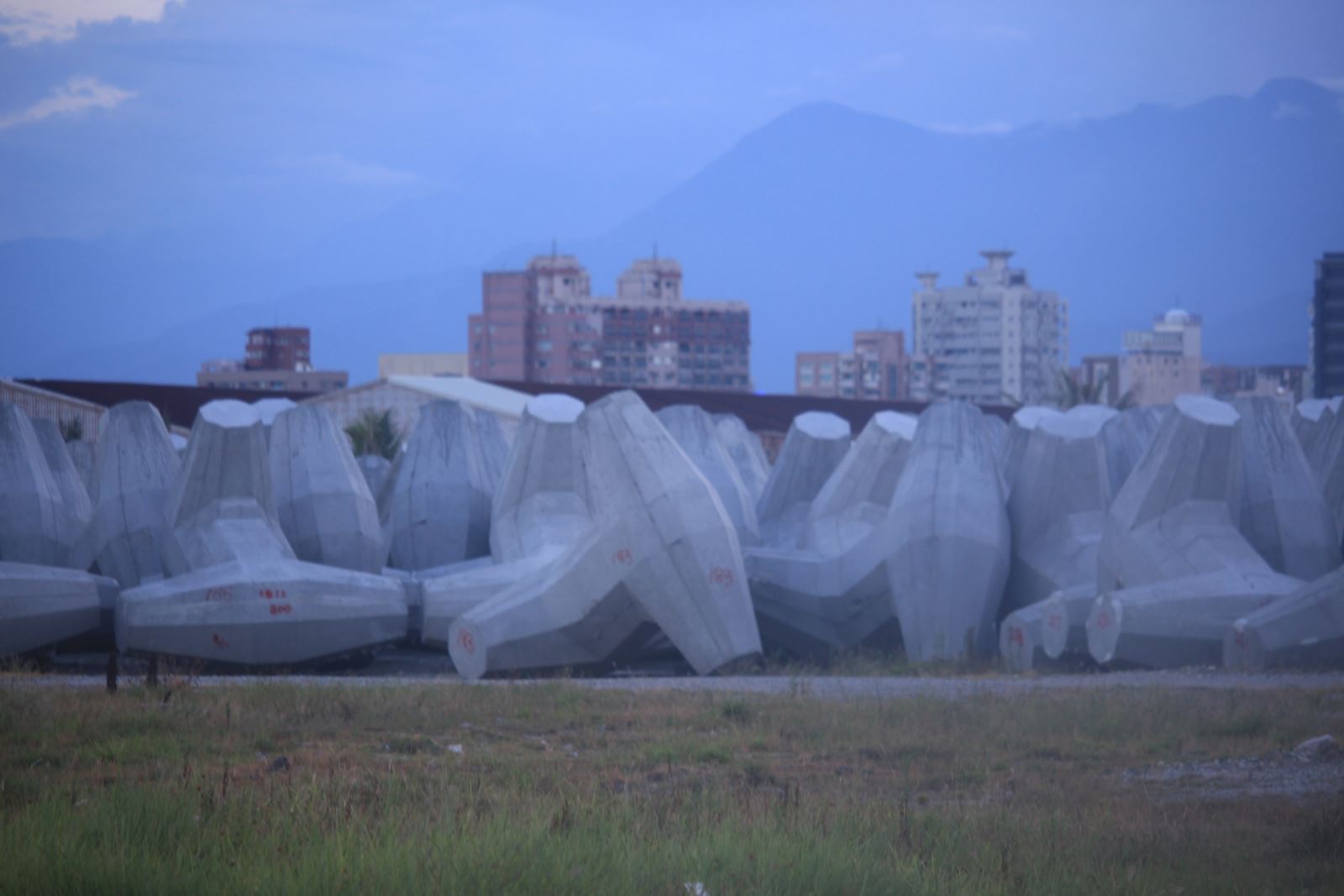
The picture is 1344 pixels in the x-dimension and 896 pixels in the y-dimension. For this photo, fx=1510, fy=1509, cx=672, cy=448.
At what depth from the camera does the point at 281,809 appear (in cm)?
713

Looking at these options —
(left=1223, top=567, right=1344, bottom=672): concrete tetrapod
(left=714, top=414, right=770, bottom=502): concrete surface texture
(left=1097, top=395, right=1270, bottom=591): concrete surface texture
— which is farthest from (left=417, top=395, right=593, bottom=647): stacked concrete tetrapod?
(left=1223, top=567, right=1344, bottom=672): concrete tetrapod

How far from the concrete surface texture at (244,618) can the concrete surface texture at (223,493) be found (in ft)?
4.29

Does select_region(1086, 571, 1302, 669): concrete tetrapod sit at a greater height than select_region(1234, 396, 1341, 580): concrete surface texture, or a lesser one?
lesser

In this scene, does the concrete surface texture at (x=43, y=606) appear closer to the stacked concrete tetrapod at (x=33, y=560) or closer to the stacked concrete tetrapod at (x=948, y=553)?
the stacked concrete tetrapod at (x=33, y=560)

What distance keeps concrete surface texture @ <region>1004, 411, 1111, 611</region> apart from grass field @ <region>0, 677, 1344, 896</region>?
770cm

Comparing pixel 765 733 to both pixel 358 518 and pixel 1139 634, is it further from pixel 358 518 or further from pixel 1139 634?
pixel 358 518

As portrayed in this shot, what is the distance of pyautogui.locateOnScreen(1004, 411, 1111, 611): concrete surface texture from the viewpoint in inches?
811

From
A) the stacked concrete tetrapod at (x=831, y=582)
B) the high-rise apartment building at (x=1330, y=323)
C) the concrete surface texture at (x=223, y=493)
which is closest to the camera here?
the stacked concrete tetrapod at (x=831, y=582)

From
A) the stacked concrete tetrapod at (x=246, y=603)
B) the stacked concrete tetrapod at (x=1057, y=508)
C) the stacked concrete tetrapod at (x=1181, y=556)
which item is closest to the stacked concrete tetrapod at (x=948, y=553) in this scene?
the stacked concrete tetrapod at (x=1057, y=508)

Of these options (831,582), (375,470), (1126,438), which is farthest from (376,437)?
(831,582)

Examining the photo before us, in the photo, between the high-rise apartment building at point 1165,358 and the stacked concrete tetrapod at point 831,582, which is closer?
the stacked concrete tetrapod at point 831,582

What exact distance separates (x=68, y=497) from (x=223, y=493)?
4791 mm

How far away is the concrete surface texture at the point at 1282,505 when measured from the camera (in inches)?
776

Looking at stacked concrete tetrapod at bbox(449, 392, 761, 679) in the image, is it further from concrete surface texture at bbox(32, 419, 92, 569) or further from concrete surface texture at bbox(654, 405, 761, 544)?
concrete surface texture at bbox(32, 419, 92, 569)
